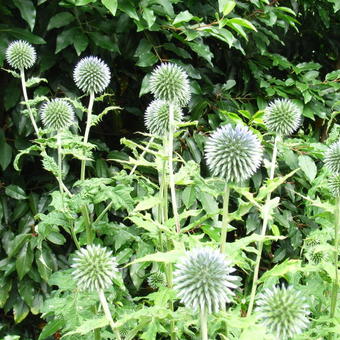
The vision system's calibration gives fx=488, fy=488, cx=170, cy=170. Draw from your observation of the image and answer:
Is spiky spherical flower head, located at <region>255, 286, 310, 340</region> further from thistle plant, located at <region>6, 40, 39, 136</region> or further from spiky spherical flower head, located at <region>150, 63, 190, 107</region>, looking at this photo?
thistle plant, located at <region>6, 40, 39, 136</region>

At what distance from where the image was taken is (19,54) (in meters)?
2.21

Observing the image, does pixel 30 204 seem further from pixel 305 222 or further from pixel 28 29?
pixel 305 222

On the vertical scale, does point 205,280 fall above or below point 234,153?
below

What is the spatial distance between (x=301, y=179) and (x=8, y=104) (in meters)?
1.64

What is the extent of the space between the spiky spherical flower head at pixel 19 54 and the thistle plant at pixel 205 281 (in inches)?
54.8

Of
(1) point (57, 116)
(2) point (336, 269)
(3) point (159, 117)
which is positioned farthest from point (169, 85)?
(2) point (336, 269)

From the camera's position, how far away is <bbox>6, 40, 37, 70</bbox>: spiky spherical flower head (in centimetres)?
221

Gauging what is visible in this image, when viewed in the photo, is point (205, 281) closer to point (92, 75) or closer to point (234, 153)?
point (234, 153)

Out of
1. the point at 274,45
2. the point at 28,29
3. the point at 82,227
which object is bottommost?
the point at 82,227

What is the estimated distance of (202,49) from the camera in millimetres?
2408

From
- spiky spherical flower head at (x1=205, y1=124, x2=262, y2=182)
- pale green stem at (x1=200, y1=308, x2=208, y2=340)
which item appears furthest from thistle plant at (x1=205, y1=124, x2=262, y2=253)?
pale green stem at (x1=200, y1=308, x2=208, y2=340)

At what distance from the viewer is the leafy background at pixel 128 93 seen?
233 cm

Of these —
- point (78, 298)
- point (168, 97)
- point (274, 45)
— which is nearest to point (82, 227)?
point (78, 298)

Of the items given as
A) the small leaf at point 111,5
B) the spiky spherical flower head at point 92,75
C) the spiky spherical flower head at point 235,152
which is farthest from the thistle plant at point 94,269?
the small leaf at point 111,5
